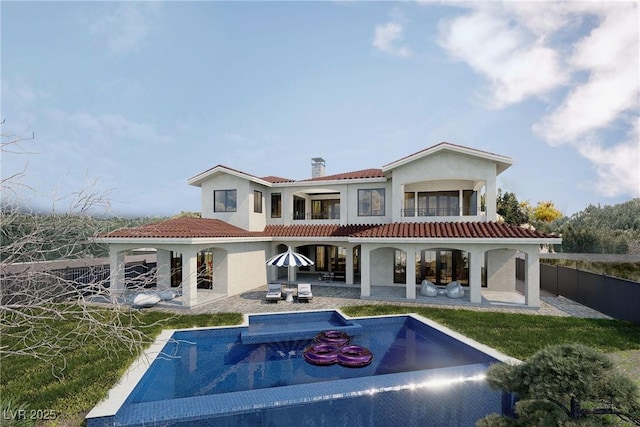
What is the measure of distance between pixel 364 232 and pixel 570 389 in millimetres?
14427

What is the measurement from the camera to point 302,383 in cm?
895

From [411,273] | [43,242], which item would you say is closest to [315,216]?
[411,273]

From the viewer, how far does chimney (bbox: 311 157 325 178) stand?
98.9 ft

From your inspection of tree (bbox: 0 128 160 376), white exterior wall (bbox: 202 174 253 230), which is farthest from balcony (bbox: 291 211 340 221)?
tree (bbox: 0 128 160 376)

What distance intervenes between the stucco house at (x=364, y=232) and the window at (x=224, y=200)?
75mm

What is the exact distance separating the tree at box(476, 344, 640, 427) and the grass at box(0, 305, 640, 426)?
5.60 meters

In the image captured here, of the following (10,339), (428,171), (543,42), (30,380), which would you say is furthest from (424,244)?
(10,339)

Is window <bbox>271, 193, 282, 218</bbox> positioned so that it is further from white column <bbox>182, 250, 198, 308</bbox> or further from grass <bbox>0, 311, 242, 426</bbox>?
grass <bbox>0, 311, 242, 426</bbox>

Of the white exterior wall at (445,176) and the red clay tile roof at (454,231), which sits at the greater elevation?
the white exterior wall at (445,176)

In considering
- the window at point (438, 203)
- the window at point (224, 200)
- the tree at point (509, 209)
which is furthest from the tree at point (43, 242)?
the tree at point (509, 209)

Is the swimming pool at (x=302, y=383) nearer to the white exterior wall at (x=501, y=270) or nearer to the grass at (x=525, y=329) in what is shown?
the grass at (x=525, y=329)

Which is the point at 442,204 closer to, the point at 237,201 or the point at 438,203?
the point at 438,203

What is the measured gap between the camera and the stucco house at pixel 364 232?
16891 mm

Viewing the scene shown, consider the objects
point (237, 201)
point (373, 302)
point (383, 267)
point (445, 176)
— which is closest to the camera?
point (373, 302)
